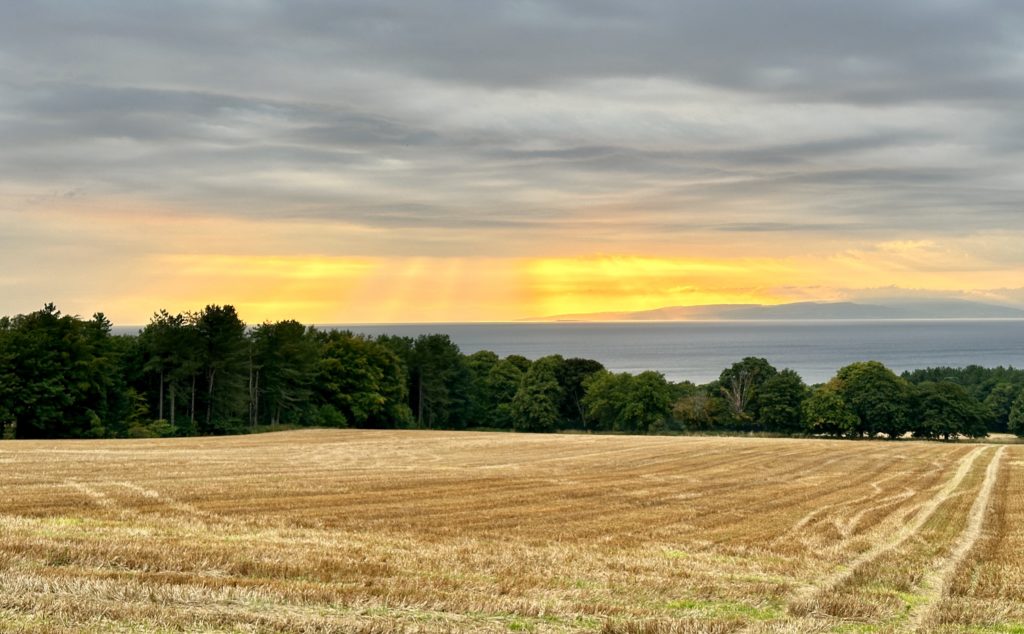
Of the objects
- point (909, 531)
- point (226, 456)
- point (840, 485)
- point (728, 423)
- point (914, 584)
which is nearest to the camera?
point (914, 584)

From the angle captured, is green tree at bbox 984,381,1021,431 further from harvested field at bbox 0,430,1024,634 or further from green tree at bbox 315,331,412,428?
harvested field at bbox 0,430,1024,634

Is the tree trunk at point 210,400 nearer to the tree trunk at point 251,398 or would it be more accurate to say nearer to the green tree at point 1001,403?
the tree trunk at point 251,398

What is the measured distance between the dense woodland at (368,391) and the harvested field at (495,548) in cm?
3526

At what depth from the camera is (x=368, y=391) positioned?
102000mm

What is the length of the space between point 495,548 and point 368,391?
8442 cm

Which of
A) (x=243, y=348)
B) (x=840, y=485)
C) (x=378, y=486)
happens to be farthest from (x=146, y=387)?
(x=840, y=485)

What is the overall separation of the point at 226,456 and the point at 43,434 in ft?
113

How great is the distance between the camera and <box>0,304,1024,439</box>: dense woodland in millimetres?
73625

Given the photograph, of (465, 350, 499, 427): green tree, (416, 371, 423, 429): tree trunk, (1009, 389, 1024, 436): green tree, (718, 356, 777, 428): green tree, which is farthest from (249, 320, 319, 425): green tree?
(1009, 389, 1024, 436): green tree

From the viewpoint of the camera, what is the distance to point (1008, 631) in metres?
12.9

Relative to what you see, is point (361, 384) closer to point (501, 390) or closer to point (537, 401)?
point (537, 401)

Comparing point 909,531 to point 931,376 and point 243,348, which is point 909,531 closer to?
point 243,348

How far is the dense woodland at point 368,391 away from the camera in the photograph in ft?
242

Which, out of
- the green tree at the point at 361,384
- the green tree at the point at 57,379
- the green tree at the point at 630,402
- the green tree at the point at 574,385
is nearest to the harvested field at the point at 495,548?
the green tree at the point at 57,379
